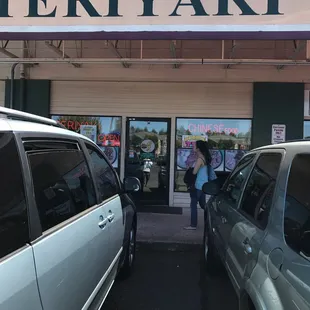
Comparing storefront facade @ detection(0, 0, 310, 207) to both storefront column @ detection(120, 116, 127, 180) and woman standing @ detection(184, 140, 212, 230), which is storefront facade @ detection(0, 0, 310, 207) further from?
woman standing @ detection(184, 140, 212, 230)

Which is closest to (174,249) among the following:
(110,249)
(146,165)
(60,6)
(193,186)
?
(193,186)

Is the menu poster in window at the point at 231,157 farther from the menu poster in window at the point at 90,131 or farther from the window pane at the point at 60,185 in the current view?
the window pane at the point at 60,185

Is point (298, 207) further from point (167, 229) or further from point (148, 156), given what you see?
point (148, 156)

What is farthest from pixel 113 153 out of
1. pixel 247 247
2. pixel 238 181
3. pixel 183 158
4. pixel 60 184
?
pixel 247 247

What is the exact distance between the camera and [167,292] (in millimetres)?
4234

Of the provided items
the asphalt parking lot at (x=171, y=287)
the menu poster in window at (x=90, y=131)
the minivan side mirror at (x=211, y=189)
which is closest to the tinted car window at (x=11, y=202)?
the asphalt parking lot at (x=171, y=287)

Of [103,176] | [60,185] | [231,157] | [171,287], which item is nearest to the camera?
[60,185]

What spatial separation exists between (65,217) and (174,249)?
386cm

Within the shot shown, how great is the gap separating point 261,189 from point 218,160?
6331 millimetres

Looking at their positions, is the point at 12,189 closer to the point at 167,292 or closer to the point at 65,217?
the point at 65,217

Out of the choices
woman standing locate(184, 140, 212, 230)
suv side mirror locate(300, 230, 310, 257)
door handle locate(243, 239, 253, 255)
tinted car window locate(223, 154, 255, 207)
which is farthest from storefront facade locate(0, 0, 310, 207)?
suv side mirror locate(300, 230, 310, 257)

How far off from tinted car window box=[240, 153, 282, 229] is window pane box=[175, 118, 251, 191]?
588 centimetres

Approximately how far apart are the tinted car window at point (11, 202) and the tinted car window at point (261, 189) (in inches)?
59.0

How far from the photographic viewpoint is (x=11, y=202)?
1803mm
